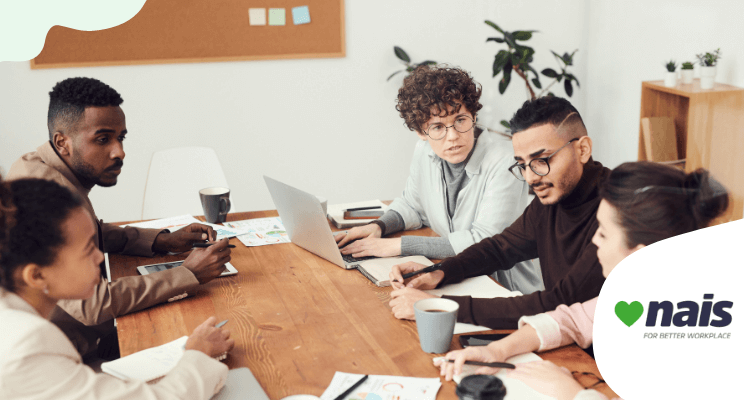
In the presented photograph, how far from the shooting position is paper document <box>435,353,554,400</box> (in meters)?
0.91

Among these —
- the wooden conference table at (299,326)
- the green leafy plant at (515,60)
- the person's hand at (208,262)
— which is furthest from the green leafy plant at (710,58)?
the person's hand at (208,262)

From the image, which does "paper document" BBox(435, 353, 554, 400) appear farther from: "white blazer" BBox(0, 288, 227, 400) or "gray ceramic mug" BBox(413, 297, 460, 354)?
"white blazer" BBox(0, 288, 227, 400)

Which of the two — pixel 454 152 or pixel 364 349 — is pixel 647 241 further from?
pixel 454 152

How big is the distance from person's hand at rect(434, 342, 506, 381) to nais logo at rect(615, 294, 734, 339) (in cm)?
24

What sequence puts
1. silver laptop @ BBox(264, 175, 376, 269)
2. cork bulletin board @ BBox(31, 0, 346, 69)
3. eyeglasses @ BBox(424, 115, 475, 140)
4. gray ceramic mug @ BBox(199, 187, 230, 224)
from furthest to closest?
cork bulletin board @ BBox(31, 0, 346, 69), gray ceramic mug @ BBox(199, 187, 230, 224), eyeglasses @ BBox(424, 115, 475, 140), silver laptop @ BBox(264, 175, 376, 269)

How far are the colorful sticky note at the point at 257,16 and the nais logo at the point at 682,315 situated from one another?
2.58 metres

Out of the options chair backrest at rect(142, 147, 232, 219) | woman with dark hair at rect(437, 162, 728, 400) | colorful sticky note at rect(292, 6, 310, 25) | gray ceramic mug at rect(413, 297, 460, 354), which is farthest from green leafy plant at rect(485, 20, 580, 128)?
gray ceramic mug at rect(413, 297, 460, 354)

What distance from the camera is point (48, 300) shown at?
91 cm

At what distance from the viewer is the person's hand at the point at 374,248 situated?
1.59 metres

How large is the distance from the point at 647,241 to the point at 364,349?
0.50 metres

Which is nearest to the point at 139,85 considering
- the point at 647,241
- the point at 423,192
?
the point at 423,192

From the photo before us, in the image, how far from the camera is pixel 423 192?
2018mm

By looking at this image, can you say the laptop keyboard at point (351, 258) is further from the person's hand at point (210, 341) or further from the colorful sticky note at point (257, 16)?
→ the colorful sticky note at point (257, 16)

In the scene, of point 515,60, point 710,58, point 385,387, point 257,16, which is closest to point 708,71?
point 710,58
